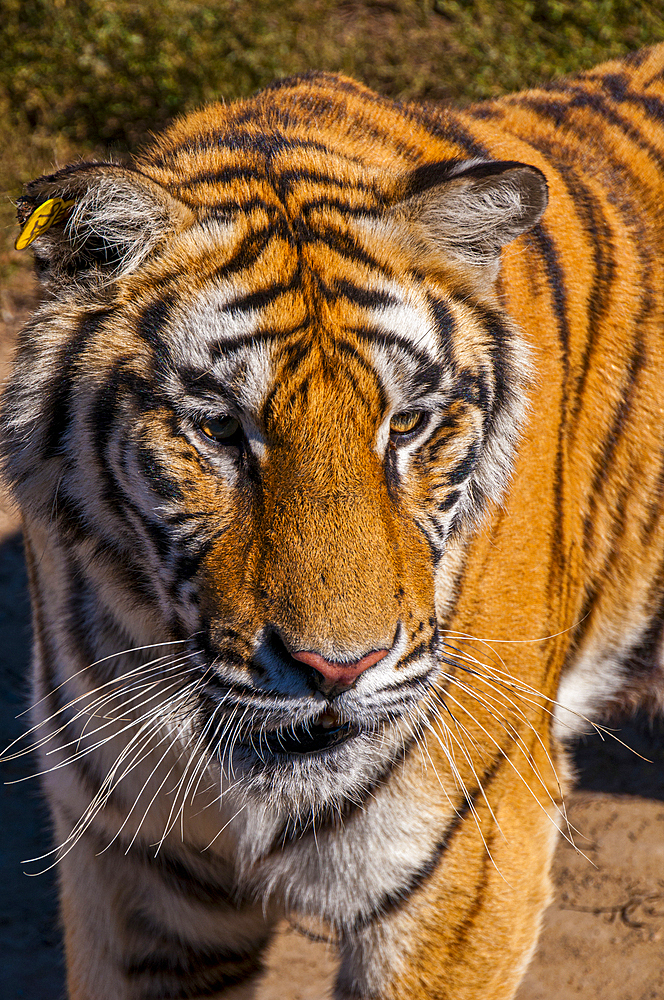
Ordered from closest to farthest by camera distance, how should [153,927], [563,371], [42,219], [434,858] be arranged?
[42,219]
[434,858]
[563,371]
[153,927]

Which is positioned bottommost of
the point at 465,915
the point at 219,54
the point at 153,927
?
the point at 153,927

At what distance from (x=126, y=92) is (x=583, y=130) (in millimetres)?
2882

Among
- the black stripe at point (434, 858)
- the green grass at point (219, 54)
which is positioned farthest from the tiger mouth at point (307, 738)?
the green grass at point (219, 54)

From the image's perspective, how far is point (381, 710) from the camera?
4.44 ft

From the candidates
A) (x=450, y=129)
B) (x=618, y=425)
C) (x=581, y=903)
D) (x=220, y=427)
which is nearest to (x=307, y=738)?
(x=220, y=427)

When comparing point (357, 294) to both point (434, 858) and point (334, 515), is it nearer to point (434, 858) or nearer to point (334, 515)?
point (334, 515)

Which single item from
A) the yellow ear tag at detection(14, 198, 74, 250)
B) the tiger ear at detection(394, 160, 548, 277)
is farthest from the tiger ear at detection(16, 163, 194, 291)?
the tiger ear at detection(394, 160, 548, 277)

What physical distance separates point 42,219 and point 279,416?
403 mm

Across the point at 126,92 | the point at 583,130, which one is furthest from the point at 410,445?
the point at 126,92

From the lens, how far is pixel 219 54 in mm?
4387

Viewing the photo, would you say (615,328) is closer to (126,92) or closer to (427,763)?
(427,763)

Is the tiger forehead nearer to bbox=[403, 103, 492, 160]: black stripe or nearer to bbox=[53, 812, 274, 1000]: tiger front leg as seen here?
bbox=[403, 103, 492, 160]: black stripe

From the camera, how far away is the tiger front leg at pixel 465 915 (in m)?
1.65

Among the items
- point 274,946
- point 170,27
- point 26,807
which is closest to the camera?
point 274,946
